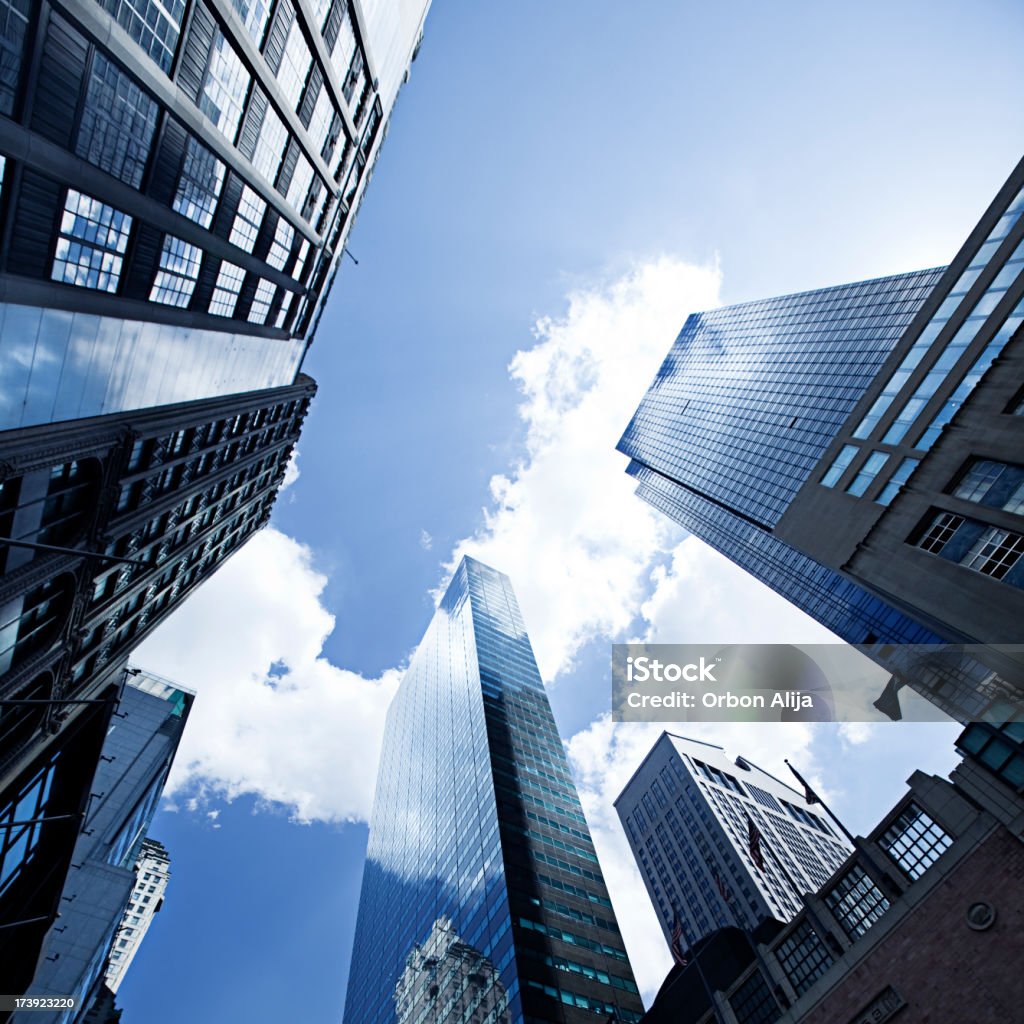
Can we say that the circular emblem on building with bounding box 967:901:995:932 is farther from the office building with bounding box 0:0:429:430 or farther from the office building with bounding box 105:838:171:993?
the office building with bounding box 105:838:171:993

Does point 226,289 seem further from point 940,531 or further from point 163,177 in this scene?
point 940,531

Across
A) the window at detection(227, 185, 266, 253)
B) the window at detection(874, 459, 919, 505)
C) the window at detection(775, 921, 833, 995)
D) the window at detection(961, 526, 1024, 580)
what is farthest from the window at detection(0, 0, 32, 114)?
the window at detection(775, 921, 833, 995)

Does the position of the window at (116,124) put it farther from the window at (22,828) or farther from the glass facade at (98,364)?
the window at (22,828)

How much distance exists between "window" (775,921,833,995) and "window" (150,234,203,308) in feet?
200

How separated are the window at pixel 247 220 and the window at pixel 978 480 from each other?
42.8 meters

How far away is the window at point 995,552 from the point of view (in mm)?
23578

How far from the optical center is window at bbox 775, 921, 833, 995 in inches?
1658

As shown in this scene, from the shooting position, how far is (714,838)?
11675cm

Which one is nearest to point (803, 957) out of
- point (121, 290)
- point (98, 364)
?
point (98, 364)

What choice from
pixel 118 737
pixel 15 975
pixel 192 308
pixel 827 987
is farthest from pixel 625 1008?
pixel 118 737

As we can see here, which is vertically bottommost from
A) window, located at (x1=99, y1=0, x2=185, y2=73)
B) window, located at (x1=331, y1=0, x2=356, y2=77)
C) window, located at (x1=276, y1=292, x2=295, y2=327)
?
→ window, located at (x1=276, y1=292, x2=295, y2=327)

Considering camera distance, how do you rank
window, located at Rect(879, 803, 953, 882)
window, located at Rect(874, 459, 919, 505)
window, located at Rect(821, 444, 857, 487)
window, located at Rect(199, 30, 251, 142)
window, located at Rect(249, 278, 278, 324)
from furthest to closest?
1. window, located at Rect(249, 278, 278, 324)
2. window, located at Rect(879, 803, 953, 882)
3. window, located at Rect(821, 444, 857, 487)
4. window, located at Rect(199, 30, 251, 142)
5. window, located at Rect(874, 459, 919, 505)

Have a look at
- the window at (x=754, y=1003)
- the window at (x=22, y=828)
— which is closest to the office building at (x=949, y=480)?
the window at (x=754, y=1003)

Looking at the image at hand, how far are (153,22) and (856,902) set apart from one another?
64367 millimetres
